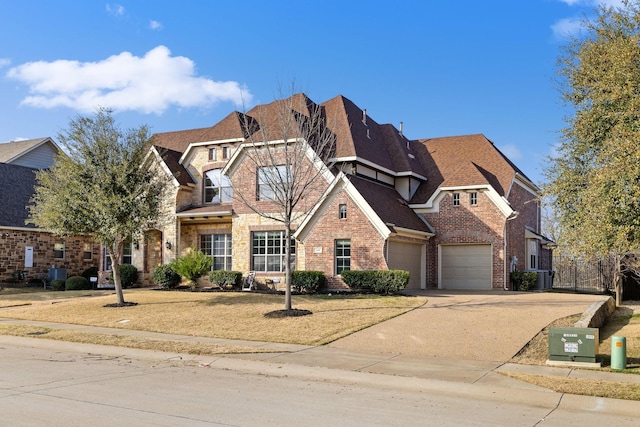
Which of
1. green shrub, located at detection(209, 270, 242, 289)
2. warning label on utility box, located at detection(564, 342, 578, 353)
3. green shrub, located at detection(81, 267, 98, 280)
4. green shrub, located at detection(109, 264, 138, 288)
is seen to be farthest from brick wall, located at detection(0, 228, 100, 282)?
warning label on utility box, located at detection(564, 342, 578, 353)

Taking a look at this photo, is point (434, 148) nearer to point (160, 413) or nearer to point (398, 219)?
point (398, 219)

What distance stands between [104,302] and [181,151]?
44.8 feet

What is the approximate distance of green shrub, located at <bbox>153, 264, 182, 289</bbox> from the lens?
93.7 ft

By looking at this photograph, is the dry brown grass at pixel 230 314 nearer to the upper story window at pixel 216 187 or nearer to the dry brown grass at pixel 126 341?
the dry brown grass at pixel 126 341

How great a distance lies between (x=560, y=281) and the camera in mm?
36562

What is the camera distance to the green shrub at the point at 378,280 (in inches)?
906

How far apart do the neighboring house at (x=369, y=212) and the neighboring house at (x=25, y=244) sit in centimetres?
623

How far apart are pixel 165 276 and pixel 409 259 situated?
11.4m

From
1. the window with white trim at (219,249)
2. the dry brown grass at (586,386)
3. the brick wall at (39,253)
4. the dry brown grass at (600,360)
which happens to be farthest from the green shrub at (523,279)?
the brick wall at (39,253)

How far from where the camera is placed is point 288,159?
19.6 metres

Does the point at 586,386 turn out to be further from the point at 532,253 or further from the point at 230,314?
the point at 532,253

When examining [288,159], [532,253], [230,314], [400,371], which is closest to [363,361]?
[400,371]

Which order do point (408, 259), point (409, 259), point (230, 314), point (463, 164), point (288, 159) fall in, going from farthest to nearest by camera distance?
1. point (463, 164)
2. point (409, 259)
3. point (408, 259)
4. point (288, 159)
5. point (230, 314)

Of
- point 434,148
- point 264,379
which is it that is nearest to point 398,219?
point 434,148
